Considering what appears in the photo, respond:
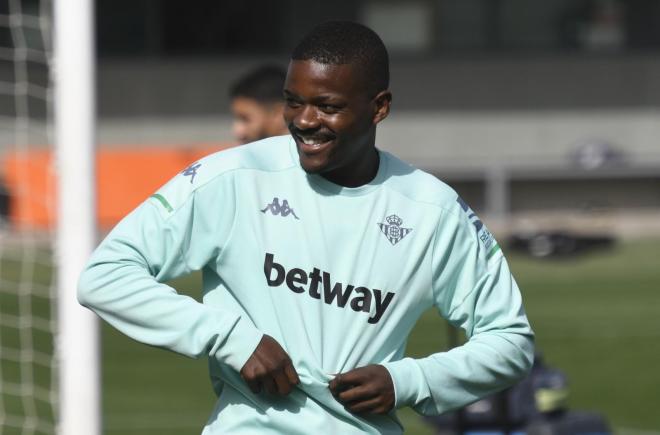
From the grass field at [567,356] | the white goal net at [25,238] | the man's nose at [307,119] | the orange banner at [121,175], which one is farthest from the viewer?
the orange banner at [121,175]

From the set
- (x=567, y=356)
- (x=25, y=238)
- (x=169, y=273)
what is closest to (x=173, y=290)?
(x=169, y=273)

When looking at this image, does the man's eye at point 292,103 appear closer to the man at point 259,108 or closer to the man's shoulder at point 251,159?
the man's shoulder at point 251,159

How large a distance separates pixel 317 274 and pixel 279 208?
158 mm

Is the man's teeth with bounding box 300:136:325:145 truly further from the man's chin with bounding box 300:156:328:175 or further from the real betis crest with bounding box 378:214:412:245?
the real betis crest with bounding box 378:214:412:245

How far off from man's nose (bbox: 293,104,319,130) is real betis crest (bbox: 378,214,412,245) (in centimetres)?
27

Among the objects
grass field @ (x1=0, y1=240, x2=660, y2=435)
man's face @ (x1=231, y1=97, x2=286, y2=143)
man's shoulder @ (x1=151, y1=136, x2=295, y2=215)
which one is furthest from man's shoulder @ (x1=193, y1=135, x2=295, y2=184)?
grass field @ (x1=0, y1=240, x2=660, y2=435)

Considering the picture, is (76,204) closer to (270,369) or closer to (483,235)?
(483,235)

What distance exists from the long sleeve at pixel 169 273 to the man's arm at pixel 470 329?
365 millimetres

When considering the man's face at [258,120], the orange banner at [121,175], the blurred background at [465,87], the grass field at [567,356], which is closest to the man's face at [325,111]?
the man's face at [258,120]

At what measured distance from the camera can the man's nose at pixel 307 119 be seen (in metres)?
3.01

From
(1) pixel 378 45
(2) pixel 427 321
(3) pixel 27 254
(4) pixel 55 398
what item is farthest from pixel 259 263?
(3) pixel 27 254

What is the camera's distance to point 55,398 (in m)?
9.99

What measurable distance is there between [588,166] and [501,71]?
85.3 inches

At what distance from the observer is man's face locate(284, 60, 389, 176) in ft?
9.89
